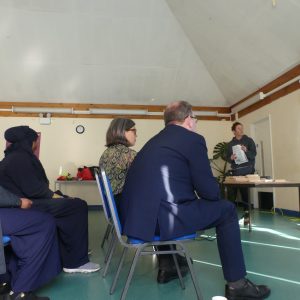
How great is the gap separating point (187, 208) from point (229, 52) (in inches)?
187

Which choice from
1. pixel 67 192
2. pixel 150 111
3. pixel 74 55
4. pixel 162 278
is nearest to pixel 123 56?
pixel 74 55

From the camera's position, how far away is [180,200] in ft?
5.02

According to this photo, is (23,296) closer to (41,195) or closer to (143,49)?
(41,195)

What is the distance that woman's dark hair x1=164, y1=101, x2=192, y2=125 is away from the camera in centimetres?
176

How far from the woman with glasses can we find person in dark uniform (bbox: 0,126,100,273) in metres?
0.30

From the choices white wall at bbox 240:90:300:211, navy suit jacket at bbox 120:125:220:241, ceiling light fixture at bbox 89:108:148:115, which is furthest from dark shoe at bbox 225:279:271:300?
ceiling light fixture at bbox 89:108:148:115

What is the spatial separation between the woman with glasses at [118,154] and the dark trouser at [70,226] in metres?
0.29

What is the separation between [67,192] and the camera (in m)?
7.00

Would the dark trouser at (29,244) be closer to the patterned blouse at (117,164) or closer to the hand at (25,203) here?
the hand at (25,203)

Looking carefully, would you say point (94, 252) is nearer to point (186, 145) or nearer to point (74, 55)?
point (186, 145)

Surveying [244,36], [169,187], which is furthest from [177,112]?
[244,36]

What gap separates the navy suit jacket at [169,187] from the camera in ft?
4.90

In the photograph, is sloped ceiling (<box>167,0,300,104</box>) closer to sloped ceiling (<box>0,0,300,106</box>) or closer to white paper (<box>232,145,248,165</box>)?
sloped ceiling (<box>0,0,300,106</box>)

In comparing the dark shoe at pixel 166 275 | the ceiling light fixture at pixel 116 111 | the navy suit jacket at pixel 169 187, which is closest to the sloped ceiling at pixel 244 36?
the ceiling light fixture at pixel 116 111
